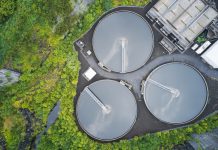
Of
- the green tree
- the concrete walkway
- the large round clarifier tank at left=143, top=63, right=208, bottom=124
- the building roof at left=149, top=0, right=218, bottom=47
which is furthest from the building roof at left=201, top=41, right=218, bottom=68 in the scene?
the green tree

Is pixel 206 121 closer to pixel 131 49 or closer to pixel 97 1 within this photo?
pixel 131 49

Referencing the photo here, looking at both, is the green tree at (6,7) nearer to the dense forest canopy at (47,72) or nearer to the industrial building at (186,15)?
the dense forest canopy at (47,72)

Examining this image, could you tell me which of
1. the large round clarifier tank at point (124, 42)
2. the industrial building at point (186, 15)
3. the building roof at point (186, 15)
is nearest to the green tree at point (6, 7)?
the large round clarifier tank at point (124, 42)

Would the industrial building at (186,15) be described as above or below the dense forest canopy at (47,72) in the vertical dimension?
above

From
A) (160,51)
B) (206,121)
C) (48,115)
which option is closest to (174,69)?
(160,51)

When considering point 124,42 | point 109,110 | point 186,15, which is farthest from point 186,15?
point 109,110
